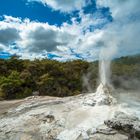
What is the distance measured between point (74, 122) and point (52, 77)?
1528 cm

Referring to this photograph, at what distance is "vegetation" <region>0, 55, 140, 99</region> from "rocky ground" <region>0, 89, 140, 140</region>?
11356 mm

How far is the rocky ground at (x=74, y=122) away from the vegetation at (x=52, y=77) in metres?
11.4

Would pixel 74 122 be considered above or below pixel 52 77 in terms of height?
below

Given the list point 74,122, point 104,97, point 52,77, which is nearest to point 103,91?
point 104,97

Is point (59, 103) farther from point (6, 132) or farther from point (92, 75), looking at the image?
point (92, 75)

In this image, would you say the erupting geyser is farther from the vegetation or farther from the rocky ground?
the vegetation

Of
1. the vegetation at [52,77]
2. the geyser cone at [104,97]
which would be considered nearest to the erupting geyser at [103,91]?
the geyser cone at [104,97]

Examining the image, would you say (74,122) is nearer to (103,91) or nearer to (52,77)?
(103,91)

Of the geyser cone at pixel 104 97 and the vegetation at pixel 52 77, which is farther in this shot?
the vegetation at pixel 52 77

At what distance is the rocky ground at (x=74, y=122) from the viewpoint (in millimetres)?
9805

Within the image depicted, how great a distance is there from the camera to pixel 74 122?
10812 mm

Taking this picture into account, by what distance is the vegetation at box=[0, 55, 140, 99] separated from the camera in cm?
2431

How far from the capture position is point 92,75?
2928 centimetres

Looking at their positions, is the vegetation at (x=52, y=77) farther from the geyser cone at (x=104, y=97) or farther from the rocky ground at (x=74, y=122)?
the geyser cone at (x=104, y=97)
